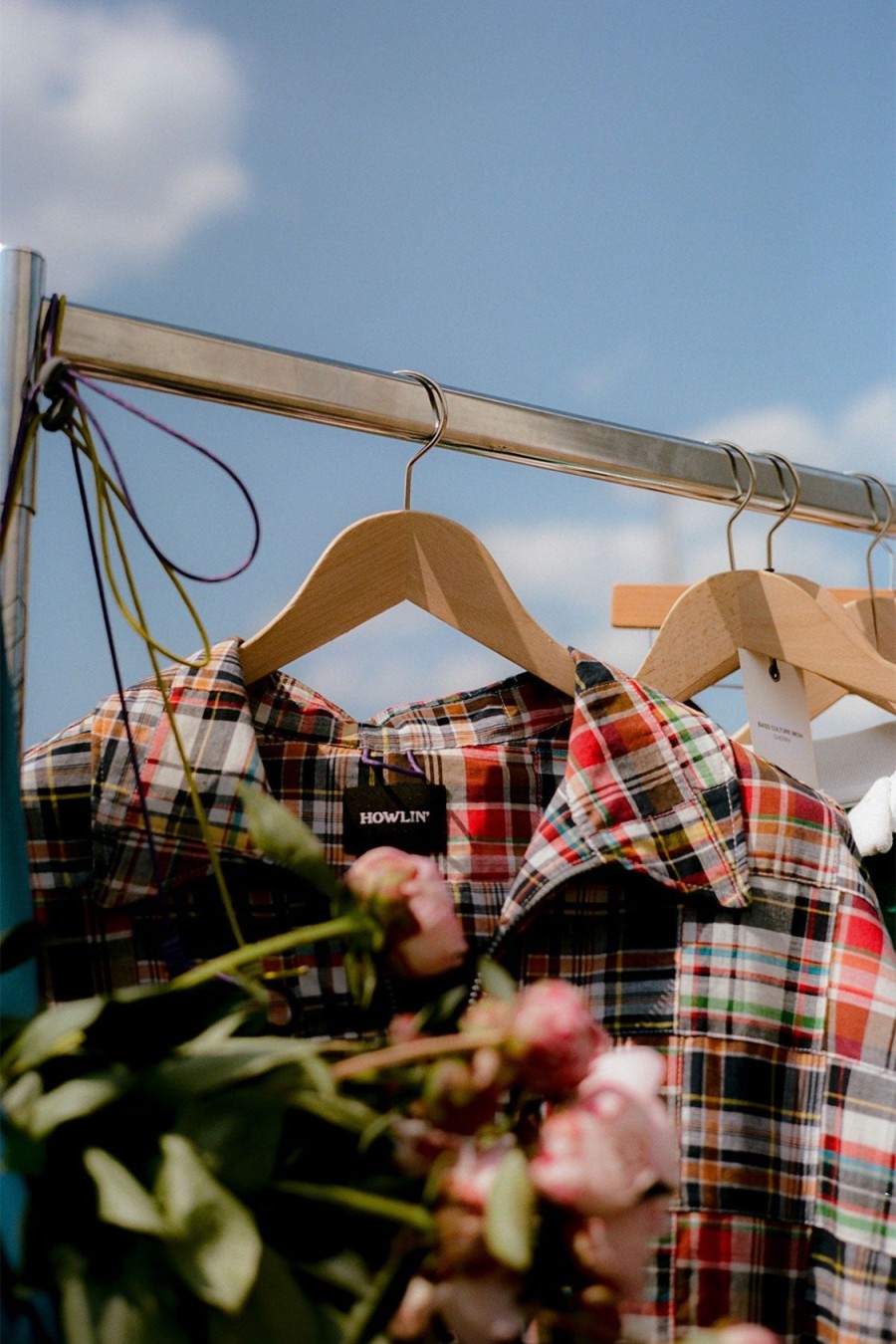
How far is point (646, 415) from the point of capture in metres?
5.11

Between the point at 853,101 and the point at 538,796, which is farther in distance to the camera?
the point at 853,101

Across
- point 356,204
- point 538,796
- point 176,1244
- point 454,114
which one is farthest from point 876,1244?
point 454,114

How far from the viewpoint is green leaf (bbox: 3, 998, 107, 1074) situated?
345mm

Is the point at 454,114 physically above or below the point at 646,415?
above

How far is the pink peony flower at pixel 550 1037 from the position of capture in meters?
0.32

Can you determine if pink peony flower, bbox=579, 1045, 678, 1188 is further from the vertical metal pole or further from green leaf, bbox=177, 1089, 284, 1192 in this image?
the vertical metal pole

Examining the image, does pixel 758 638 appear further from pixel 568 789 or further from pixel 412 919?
pixel 412 919

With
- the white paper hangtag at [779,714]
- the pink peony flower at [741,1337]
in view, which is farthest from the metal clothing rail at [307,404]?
the pink peony flower at [741,1337]

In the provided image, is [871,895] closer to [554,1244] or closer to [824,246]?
[554,1244]

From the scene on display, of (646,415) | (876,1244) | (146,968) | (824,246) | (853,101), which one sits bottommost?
(876,1244)

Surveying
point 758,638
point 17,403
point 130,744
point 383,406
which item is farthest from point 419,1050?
point 758,638

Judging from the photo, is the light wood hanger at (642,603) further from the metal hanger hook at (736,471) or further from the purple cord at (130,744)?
the purple cord at (130,744)

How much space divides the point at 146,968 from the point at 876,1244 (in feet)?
1.27

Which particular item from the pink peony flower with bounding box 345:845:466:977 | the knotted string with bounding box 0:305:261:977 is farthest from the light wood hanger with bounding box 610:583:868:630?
the pink peony flower with bounding box 345:845:466:977
